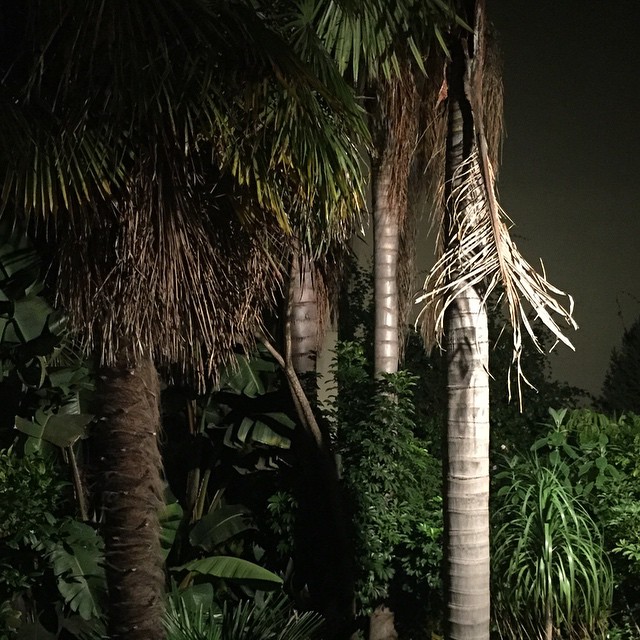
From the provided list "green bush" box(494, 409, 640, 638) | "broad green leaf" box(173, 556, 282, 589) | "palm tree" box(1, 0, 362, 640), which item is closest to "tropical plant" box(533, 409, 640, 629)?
"green bush" box(494, 409, 640, 638)

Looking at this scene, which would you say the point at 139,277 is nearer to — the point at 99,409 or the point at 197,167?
the point at 197,167

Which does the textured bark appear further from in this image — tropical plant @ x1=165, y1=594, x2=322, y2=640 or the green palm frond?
the green palm frond

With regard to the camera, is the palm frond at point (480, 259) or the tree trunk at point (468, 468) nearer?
the palm frond at point (480, 259)

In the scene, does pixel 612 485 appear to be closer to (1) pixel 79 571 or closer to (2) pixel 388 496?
(2) pixel 388 496

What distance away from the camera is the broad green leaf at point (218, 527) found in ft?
20.1

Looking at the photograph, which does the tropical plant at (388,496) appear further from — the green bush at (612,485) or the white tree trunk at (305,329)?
the green bush at (612,485)

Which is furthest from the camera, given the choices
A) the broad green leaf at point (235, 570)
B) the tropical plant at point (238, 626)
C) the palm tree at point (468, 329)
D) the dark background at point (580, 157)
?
the dark background at point (580, 157)

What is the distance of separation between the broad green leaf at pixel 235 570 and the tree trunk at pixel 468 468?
6.93 ft

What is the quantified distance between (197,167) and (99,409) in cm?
140

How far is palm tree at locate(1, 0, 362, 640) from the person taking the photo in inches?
131

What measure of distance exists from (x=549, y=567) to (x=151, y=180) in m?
3.34

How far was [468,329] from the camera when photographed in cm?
395

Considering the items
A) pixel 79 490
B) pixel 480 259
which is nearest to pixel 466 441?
pixel 480 259

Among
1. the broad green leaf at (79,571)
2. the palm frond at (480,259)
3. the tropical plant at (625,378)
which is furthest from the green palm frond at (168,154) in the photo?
the tropical plant at (625,378)
